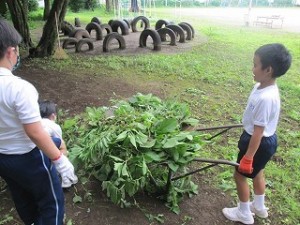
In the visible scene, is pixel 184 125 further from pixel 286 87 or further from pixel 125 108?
pixel 286 87

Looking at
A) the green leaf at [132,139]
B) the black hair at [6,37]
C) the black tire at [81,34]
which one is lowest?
the black tire at [81,34]

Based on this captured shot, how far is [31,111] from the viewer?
1.72 m

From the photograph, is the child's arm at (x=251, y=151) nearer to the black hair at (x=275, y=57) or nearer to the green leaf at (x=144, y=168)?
the black hair at (x=275, y=57)

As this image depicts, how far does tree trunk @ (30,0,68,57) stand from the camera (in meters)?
7.94

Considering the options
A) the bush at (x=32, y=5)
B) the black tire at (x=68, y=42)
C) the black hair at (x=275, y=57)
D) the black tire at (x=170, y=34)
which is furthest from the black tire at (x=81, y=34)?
the bush at (x=32, y=5)

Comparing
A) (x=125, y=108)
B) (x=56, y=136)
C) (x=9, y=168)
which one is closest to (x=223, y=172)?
(x=125, y=108)

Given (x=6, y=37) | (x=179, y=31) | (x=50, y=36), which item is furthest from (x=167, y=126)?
(x=179, y=31)

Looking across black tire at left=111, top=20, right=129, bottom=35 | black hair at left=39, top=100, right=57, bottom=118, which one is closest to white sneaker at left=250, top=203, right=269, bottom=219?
black hair at left=39, top=100, right=57, bottom=118

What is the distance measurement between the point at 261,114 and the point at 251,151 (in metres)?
0.30

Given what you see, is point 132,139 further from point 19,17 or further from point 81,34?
point 81,34

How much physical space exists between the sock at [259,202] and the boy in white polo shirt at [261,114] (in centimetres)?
17

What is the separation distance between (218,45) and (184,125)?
8.00 meters

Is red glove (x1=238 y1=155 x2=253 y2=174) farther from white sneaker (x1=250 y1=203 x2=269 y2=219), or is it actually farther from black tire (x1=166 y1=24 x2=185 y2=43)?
black tire (x1=166 y1=24 x2=185 y2=43)

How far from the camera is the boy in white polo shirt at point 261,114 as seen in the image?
2.34 m
